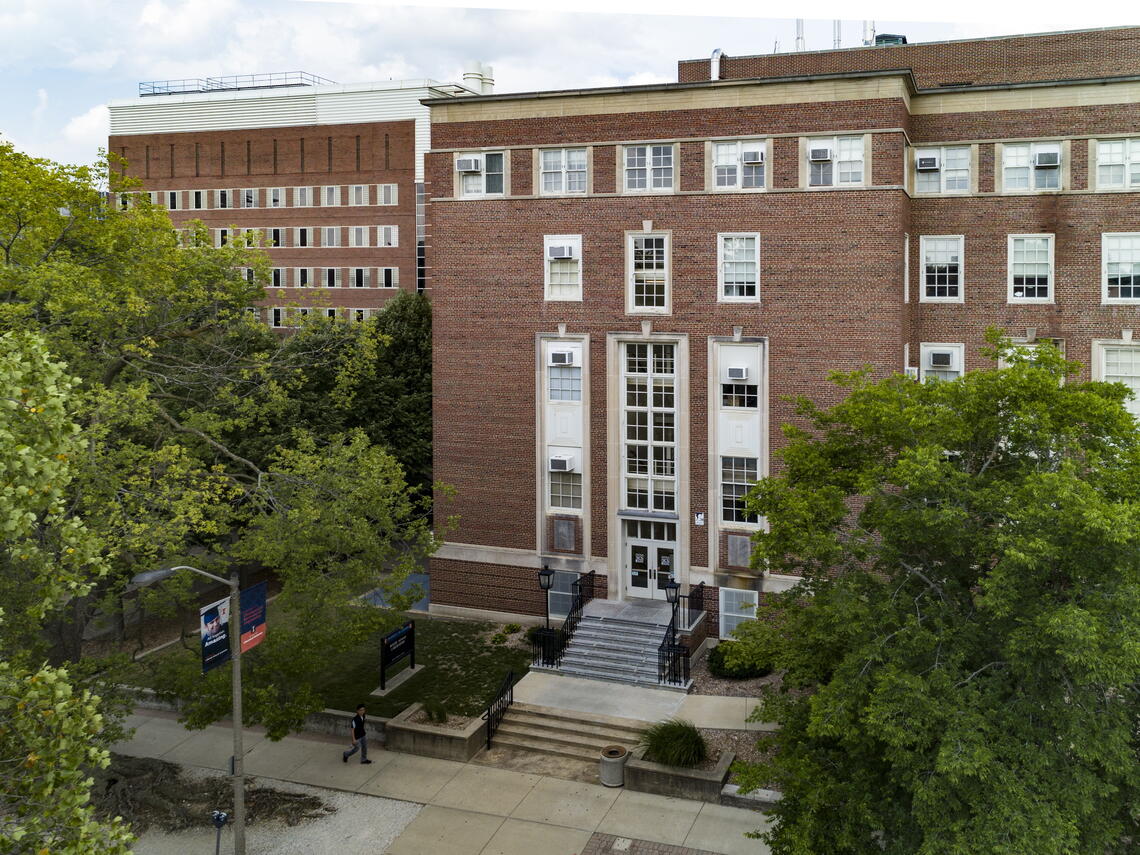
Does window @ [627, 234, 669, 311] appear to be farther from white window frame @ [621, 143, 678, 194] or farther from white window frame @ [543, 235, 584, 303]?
white window frame @ [543, 235, 584, 303]

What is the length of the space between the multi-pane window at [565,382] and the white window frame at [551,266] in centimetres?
206

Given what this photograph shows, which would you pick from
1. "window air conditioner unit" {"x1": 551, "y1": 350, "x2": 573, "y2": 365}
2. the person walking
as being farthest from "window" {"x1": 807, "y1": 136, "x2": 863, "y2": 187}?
the person walking

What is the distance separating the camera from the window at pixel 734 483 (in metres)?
28.5

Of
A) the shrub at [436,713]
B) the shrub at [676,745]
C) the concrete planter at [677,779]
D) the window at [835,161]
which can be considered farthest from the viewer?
the window at [835,161]

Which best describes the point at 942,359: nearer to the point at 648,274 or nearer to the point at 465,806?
the point at 648,274

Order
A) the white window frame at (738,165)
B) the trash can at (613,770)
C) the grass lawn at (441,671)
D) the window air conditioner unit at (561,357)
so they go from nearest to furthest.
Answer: the trash can at (613,770) < the grass lawn at (441,671) < the white window frame at (738,165) < the window air conditioner unit at (561,357)

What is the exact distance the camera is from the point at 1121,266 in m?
27.2

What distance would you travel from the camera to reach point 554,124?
29.7 meters

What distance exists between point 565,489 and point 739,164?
10.8m

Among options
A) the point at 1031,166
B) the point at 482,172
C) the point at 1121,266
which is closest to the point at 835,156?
the point at 1031,166

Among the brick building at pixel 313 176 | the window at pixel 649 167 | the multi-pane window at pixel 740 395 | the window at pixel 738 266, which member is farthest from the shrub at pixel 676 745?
the brick building at pixel 313 176

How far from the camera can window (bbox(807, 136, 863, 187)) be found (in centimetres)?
2728

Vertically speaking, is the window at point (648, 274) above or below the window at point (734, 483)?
above

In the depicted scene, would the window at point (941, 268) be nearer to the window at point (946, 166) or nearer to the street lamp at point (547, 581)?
the window at point (946, 166)
